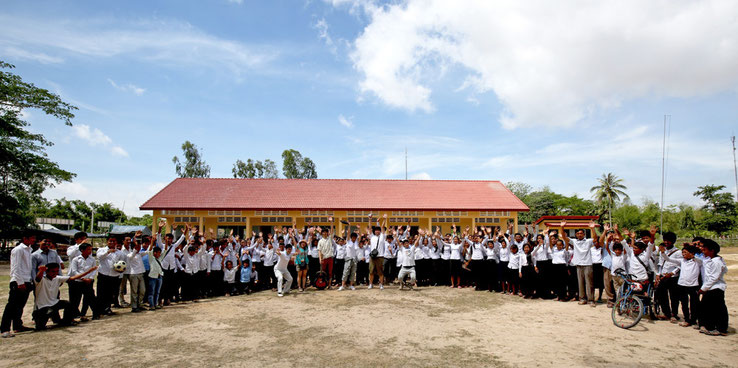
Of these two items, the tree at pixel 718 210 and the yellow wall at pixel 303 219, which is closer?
the yellow wall at pixel 303 219

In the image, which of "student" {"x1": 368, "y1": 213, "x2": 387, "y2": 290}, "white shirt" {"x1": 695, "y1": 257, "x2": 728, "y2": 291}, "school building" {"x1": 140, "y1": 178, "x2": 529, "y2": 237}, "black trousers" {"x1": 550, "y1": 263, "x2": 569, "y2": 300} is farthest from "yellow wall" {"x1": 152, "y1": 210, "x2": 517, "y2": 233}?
"white shirt" {"x1": 695, "y1": 257, "x2": 728, "y2": 291}

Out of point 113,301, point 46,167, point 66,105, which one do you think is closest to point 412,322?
point 113,301

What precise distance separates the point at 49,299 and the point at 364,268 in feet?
24.9

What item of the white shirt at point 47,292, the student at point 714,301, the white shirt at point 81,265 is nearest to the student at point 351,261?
the white shirt at point 81,265

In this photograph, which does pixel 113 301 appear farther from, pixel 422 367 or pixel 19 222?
pixel 19 222

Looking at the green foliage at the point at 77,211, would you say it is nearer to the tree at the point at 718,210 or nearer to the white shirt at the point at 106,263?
the white shirt at the point at 106,263

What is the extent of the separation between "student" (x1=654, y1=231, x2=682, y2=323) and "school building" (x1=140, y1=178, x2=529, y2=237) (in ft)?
55.5

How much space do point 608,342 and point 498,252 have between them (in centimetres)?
523

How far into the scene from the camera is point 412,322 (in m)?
7.11

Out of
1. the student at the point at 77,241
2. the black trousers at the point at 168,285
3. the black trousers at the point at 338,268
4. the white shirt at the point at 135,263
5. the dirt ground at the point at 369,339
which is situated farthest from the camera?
the black trousers at the point at 338,268

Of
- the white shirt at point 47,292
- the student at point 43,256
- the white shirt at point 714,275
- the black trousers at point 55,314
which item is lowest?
the black trousers at point 55,314

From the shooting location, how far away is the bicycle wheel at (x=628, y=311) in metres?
6.56

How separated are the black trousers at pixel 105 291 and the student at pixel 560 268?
9646 millimetres

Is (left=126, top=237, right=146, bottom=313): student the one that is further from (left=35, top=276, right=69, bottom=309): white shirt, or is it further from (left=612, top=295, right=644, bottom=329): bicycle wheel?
(left=612, top=295, right=644, bottom=329): bicycle wheel
